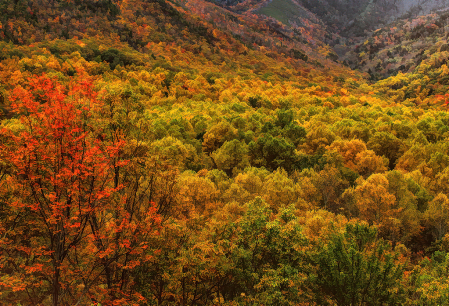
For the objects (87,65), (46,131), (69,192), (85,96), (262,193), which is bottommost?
(87,65)

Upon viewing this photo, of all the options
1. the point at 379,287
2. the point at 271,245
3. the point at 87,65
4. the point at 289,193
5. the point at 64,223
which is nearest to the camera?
the point at 64,223

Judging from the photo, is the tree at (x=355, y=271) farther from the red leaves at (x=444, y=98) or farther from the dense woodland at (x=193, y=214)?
the red leaves at (x=444, y=98)

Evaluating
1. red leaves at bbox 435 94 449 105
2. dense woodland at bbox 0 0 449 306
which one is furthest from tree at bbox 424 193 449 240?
red leaves at bbox 435 94 449 105

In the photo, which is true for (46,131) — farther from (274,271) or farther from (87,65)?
(87,65)

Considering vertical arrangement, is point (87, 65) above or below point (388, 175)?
below

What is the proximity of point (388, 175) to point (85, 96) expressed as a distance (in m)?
41.1

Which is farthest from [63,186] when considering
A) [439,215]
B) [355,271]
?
[439,215]

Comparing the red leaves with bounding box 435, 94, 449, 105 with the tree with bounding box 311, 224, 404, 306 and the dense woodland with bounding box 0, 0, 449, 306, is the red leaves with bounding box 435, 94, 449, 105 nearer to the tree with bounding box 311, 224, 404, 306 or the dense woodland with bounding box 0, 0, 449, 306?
the dense woodland with bounding box 0, 0, 449, 306

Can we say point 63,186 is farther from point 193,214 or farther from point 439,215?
point 439,215

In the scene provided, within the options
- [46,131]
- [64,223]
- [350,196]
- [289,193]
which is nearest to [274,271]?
[64,223]

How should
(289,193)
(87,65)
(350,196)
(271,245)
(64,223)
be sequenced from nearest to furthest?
(64,223)
(271,245)
(289,193)
(350,196)
(87,65)

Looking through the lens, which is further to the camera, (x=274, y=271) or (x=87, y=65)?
(x=87, y=65)

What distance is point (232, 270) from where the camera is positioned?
19438 mm

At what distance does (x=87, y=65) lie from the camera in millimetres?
126000
